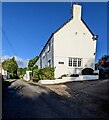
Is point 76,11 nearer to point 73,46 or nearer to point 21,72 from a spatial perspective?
point 73,46

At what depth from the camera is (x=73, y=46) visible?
2783cm

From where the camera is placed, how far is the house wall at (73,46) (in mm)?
26969

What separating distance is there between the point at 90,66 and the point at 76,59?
2.30 m

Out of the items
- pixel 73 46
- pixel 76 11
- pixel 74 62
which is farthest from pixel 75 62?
pixel 76 11

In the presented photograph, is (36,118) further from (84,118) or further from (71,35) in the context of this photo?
(71,35)

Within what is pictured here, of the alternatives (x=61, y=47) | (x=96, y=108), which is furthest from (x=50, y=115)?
(x=61, y=47)

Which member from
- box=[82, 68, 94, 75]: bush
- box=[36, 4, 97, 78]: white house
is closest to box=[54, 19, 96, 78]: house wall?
box=[36, 4, 97, 78]: white house

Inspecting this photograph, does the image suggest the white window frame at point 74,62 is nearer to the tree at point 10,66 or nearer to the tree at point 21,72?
the tree at point 10,66

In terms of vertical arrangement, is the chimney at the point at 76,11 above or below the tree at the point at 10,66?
above

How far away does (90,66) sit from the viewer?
93.8ft

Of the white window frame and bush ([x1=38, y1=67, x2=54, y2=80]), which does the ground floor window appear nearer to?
the white window frame

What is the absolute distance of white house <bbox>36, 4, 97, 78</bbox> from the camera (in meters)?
27.0

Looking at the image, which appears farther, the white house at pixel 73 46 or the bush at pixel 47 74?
the white house at pixel 73 46

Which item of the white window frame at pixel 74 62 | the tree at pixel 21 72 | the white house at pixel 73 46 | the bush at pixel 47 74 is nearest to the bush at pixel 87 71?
the white house at pixel 73 46
